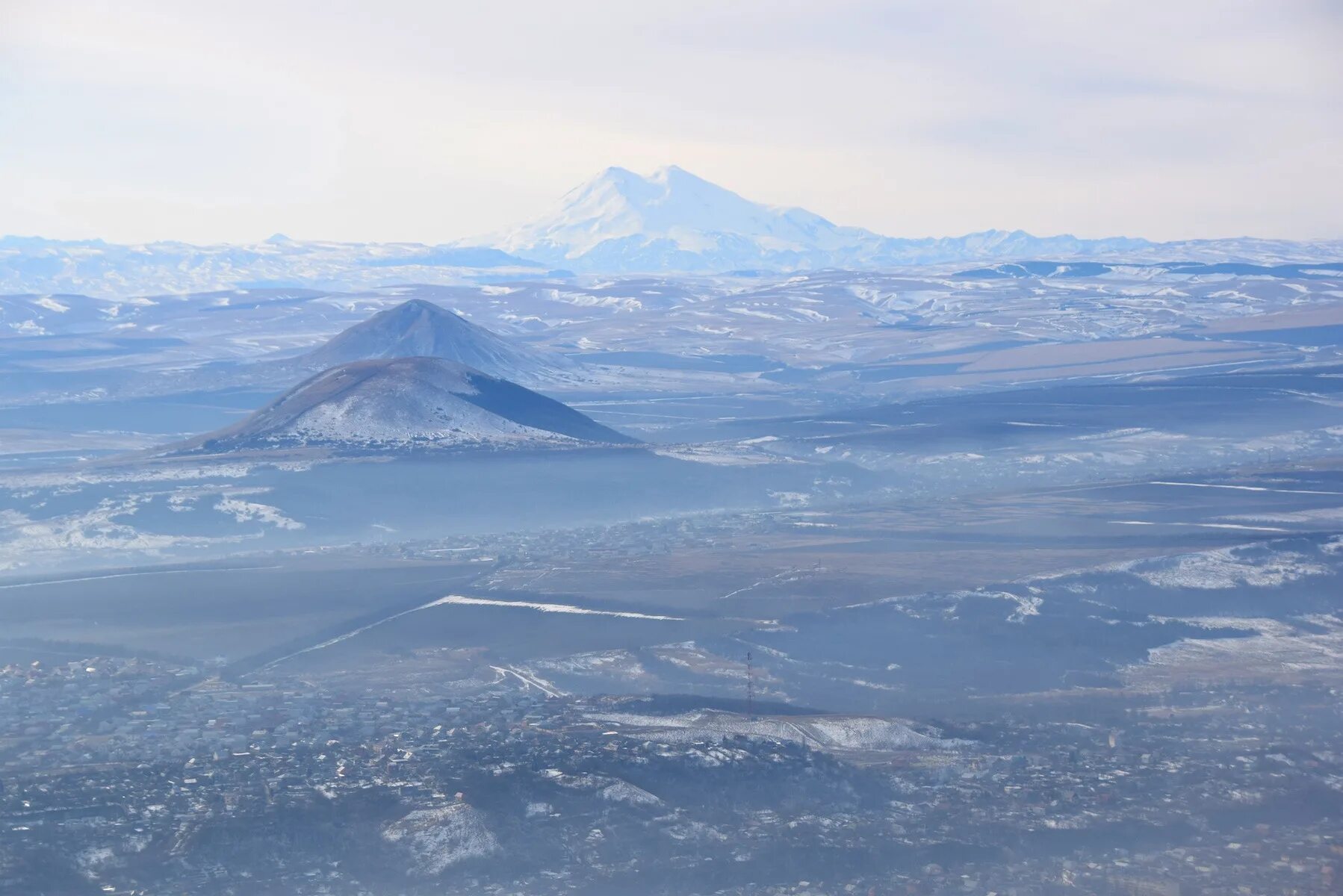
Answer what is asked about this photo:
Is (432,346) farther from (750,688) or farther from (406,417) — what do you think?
(750,688)

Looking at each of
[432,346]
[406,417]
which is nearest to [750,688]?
[406,417]

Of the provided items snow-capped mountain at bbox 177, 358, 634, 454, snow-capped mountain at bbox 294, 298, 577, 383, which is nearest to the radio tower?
snow-capped mountain at bbox 177, 358, 634, 454

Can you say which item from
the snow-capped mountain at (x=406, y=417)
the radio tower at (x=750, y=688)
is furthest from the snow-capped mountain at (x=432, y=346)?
the radio tower at (x=750, y=688)

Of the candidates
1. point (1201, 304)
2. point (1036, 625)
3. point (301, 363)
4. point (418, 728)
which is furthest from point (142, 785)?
point (1201, 304)

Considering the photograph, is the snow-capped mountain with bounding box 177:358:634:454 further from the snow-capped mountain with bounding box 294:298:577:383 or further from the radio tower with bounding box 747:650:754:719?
the radio tower with bounding box 747:650:754:719

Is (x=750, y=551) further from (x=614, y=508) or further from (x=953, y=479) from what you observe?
(x=953, y=479)
